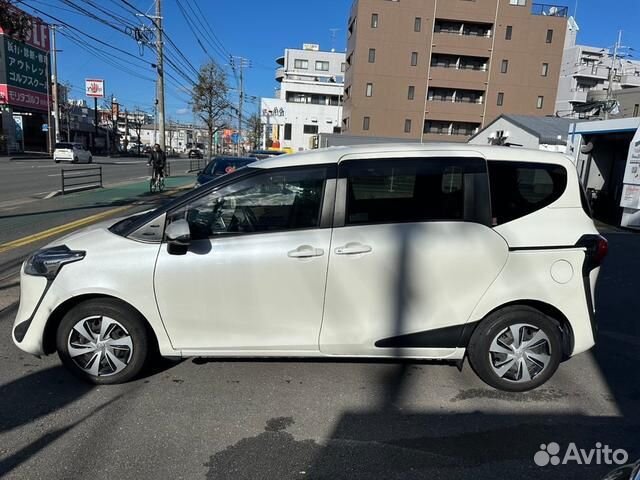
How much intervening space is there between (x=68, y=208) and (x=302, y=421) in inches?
462

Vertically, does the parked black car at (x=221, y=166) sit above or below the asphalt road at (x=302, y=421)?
above

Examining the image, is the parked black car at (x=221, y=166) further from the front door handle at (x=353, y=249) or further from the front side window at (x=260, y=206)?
the front door handle at (x=353, y=249)

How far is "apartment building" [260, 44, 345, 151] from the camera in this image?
63.5m

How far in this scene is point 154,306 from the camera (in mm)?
3348

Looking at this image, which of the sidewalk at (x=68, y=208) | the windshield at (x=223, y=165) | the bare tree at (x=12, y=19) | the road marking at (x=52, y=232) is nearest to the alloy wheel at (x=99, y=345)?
the sidewalk at (x=68, y=208)

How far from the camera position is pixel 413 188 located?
11.7 ft

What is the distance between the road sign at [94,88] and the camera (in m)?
60.0

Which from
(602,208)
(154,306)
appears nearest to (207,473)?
(154,306)

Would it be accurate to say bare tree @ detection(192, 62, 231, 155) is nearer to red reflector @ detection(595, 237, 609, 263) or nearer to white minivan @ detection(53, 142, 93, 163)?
white minivan @ detection(53, 142, 93, 163)

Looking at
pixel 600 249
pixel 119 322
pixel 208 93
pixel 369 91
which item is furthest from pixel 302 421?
pixel 369 91

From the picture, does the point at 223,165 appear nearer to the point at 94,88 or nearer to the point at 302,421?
the point at 302,421

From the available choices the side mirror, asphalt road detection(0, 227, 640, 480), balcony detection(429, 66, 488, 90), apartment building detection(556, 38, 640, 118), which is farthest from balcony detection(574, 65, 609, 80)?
the side mirror

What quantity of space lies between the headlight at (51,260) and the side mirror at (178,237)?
671mm

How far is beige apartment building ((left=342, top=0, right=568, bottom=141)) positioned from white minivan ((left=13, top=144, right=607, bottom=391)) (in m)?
46.5
